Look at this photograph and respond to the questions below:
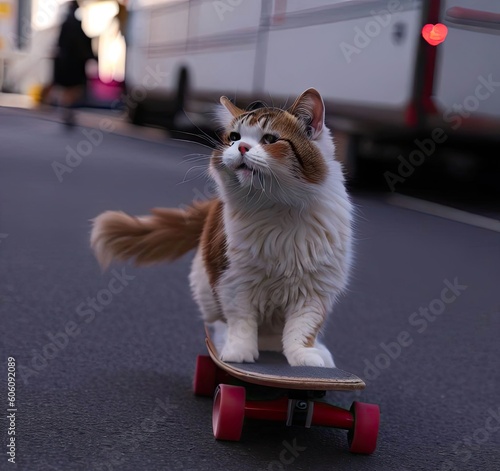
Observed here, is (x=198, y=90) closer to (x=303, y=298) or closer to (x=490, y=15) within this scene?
(x=490, y=15)

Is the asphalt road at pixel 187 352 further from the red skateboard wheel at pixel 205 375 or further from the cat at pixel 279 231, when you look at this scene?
the cat at pixel 279 231

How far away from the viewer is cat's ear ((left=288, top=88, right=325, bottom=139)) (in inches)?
128

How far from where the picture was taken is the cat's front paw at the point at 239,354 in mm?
3285

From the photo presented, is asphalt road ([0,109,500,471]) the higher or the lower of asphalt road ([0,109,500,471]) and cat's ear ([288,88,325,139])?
the lower

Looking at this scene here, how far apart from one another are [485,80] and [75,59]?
7.57m

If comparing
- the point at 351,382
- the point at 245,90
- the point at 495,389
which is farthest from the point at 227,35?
the point at 351,382
